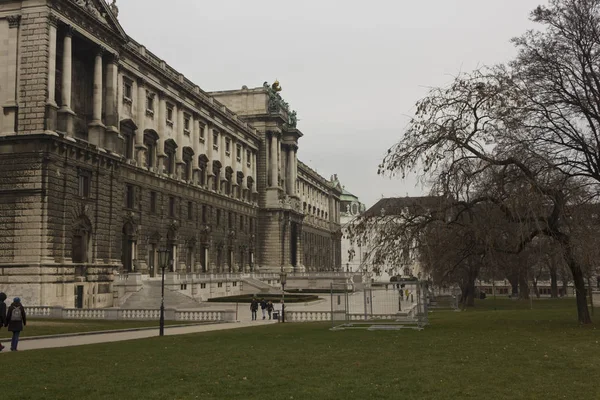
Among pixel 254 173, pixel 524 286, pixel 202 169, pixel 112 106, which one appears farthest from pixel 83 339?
pixel 254 173

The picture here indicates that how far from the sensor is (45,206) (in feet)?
138

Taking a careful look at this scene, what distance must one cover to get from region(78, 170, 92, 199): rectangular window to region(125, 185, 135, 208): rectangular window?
8.26m

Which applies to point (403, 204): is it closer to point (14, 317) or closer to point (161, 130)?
point (14, 317)

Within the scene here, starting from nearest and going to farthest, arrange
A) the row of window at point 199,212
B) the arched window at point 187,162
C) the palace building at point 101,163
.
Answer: the palace building at point 101,163 → the row of window at point 199,212 → the arched window at point 187,162

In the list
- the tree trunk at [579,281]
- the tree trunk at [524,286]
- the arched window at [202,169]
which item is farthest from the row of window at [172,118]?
the tree trunk at [579,281]

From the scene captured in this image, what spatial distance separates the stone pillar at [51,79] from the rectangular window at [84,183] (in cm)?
431

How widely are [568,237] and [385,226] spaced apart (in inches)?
283

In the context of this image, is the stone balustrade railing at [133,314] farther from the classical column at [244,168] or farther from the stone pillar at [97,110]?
the classical column at [244,168]

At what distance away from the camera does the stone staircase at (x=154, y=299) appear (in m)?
47.1

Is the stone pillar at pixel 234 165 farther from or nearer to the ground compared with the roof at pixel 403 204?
farther from the ground

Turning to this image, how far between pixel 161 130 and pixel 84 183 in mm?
18287

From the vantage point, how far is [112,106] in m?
51.7

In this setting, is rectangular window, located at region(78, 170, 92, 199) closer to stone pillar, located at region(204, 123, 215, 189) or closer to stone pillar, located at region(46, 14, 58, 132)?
stone pillar, located at region(46, 14, 58, 132)

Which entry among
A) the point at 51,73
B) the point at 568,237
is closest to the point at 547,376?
the point at 568,237
